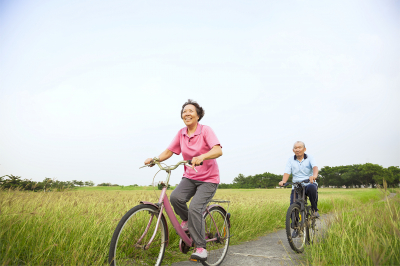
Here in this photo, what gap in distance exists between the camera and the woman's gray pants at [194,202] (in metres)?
3.32

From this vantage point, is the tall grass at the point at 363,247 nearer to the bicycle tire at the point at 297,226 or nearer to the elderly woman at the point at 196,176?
the bicycle tire at the point at 297,226

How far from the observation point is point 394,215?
3498 millimetres

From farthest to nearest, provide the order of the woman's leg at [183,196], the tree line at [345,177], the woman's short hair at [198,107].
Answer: the tree line at [345,177] < the woman's short hair at [198,107] < the woman's leg at [183,196]

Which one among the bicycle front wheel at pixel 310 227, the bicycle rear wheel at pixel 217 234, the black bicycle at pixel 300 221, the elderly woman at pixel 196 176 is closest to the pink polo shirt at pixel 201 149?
the elderly woman at pixel 196 176

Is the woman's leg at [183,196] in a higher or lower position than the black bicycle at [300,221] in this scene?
higher

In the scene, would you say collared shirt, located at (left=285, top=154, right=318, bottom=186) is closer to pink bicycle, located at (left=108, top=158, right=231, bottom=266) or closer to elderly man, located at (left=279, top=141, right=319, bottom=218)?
elderly man, located at (left=279, top=141, right=319, bottom=218)

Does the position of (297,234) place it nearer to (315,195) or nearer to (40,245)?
(315,195)

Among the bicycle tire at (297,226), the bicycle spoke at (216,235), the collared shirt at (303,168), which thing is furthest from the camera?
the collared shirt at (303,168)

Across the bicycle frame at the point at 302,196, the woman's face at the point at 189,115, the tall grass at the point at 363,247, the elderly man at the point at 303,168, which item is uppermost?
the woman's face at the point at 189,115

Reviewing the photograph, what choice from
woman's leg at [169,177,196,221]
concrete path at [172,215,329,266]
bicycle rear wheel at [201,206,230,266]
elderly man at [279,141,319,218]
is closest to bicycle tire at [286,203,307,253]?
concrete path at [172,215,329,266]

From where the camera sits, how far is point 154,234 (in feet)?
9.44

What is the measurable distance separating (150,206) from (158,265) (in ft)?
2.31

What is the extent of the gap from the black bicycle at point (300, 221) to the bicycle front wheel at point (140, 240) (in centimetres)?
228

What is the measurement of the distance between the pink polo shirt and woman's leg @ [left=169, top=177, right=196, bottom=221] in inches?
4.4
